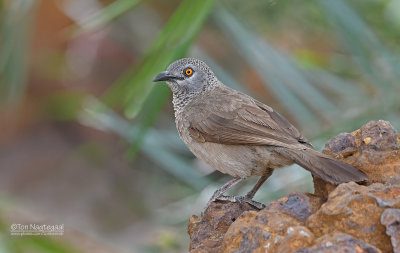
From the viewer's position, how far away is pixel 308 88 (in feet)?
19.0


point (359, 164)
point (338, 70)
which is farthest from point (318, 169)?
point (338, 70)

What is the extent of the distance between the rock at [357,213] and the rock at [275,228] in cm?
9

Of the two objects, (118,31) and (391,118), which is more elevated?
(118,31)

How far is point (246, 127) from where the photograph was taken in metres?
4.17

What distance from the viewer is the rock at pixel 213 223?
328 centimetres

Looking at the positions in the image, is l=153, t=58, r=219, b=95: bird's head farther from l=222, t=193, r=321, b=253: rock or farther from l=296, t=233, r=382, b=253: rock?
l=296, t=233, r=382, b=253: rock

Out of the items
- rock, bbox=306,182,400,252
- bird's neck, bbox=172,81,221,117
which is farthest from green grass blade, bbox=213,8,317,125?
rock, bbox=306,182,400,252

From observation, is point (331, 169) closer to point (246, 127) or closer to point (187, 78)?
point (246, 127)

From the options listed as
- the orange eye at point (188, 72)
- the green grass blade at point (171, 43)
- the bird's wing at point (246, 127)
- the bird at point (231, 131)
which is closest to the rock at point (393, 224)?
the bird at point (231, 131)

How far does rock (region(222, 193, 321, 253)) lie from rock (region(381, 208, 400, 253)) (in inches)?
11.4

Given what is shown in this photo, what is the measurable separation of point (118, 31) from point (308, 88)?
4990mm

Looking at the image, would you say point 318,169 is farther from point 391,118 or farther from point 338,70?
point 338,70

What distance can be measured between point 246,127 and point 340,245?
1784 mm

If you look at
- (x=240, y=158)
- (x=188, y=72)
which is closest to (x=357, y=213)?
(x=240, y=158)
